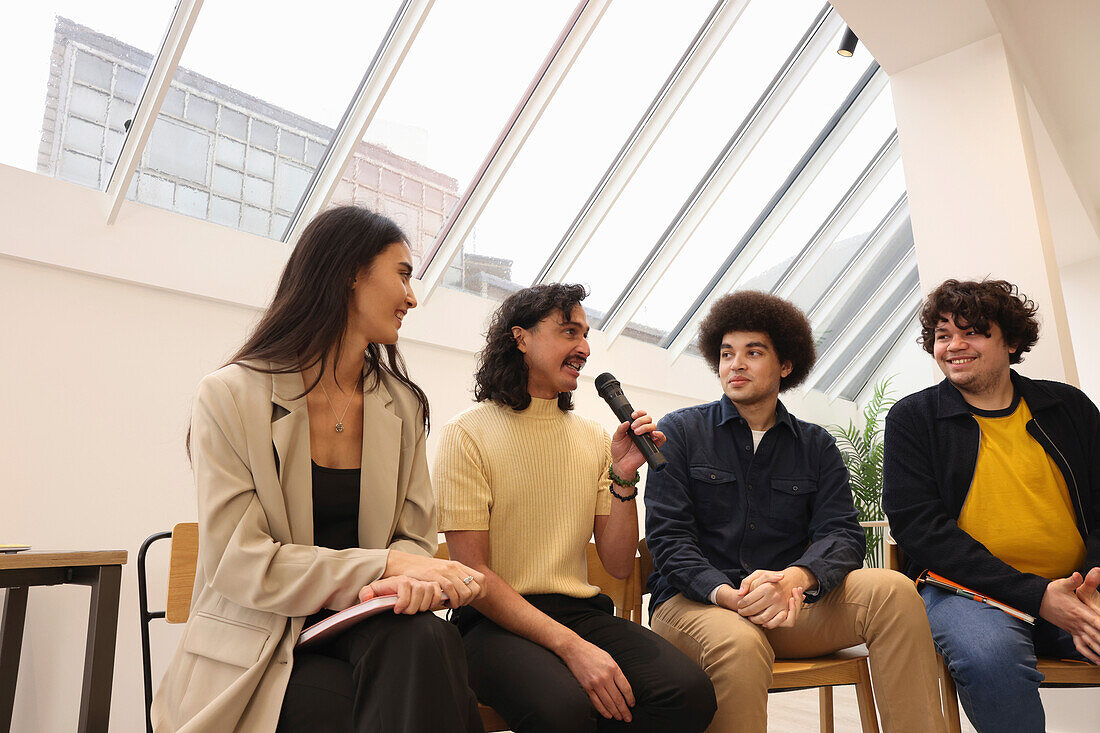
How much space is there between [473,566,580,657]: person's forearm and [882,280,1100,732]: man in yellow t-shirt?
0.91m

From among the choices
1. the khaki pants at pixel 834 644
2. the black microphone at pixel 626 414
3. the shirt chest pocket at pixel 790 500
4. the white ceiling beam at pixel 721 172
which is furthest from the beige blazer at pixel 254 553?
the white ceiling beam at pixel 721 172

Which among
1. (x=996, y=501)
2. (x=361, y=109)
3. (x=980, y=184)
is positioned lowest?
(x=996, y=501)

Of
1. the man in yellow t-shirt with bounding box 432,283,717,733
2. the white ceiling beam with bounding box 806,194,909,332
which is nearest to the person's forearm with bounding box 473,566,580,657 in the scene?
the man in yellow t-shirt with bounding box 432,283,717,733

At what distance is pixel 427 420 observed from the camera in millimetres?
1684

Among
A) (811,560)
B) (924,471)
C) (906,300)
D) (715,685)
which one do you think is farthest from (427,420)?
(906,300)

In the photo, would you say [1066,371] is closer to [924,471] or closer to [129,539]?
[924,471]

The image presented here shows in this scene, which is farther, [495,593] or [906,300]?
[906,300]

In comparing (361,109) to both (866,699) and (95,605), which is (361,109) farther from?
(866,699)

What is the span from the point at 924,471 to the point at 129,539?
9.04 ft

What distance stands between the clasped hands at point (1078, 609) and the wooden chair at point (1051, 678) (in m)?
0.03

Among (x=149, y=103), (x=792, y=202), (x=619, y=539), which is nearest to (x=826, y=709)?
(x=619, y=539)

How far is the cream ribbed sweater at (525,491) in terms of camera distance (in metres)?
1.79

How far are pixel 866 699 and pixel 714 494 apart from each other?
0.58 m

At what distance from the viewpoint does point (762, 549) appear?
1.98 metres
